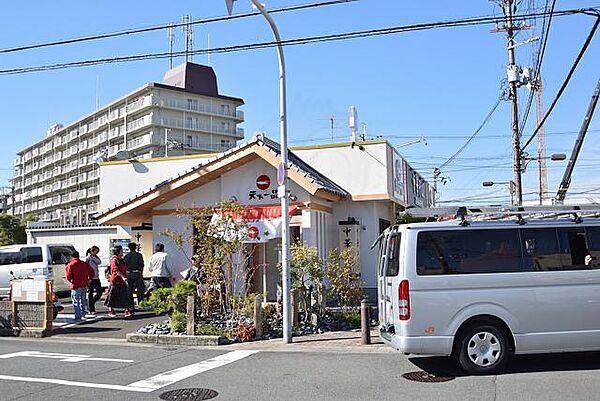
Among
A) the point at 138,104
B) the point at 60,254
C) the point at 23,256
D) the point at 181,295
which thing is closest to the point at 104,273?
the point at 60,254

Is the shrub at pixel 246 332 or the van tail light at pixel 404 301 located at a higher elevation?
the van tail light at pixel 404 301

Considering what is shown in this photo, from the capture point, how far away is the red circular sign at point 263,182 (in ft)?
58.2

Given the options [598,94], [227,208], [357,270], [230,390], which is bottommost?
[230,390]

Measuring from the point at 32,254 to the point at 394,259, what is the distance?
48.5ft

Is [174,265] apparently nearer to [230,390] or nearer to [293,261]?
[293,261]

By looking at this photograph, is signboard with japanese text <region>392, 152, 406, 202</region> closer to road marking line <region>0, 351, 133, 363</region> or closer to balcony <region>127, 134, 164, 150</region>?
road marking line <region>0, 351, 133, 363</region>

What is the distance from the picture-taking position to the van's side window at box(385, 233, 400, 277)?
839cm

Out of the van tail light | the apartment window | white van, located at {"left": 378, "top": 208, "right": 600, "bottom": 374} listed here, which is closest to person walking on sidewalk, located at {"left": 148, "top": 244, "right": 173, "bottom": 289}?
white van, located at {"left": 378, "top": 208, "right": 600, "bottom": 374}

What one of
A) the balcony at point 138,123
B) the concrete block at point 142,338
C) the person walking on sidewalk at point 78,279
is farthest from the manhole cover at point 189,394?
the balcony at point 138,123

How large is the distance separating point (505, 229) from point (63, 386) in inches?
251

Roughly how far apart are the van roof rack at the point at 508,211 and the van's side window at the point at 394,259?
548 millimetres

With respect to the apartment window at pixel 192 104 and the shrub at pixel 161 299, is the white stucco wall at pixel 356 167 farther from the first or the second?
the apartment window at pixel 192 104

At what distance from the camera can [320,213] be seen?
59.3 ft

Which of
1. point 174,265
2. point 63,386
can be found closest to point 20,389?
point 63,386
